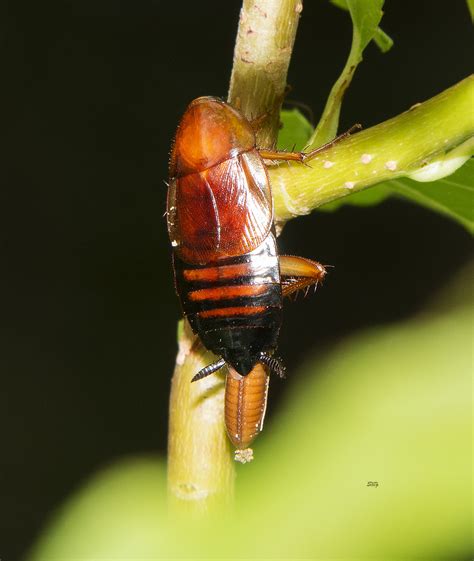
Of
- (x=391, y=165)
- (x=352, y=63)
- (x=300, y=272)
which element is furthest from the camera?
(x=300, y=272)

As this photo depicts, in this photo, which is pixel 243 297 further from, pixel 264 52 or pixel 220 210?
pixel 264 52

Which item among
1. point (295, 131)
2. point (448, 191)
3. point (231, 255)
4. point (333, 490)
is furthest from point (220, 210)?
point (333, 490)

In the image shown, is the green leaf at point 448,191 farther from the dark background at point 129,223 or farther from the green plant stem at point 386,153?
the dark background at point 129,223

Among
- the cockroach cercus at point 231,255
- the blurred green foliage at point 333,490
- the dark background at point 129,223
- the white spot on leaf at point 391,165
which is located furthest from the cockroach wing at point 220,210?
the dark background at point 129,223

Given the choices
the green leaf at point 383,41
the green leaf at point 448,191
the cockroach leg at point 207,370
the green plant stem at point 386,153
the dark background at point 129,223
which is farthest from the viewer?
the dark background at point 129,223

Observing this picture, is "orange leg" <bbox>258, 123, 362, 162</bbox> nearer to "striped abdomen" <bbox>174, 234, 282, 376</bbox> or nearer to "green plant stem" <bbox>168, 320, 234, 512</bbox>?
"striped abdomen" <bbox>174, 234, 282, 376</bbox>

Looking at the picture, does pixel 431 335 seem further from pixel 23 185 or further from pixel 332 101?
pixel 23 185

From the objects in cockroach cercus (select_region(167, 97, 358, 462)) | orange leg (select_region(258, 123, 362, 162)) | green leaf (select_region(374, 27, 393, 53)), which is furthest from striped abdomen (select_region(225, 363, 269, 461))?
green leaf (select_region(374, 27, 393, 53))
